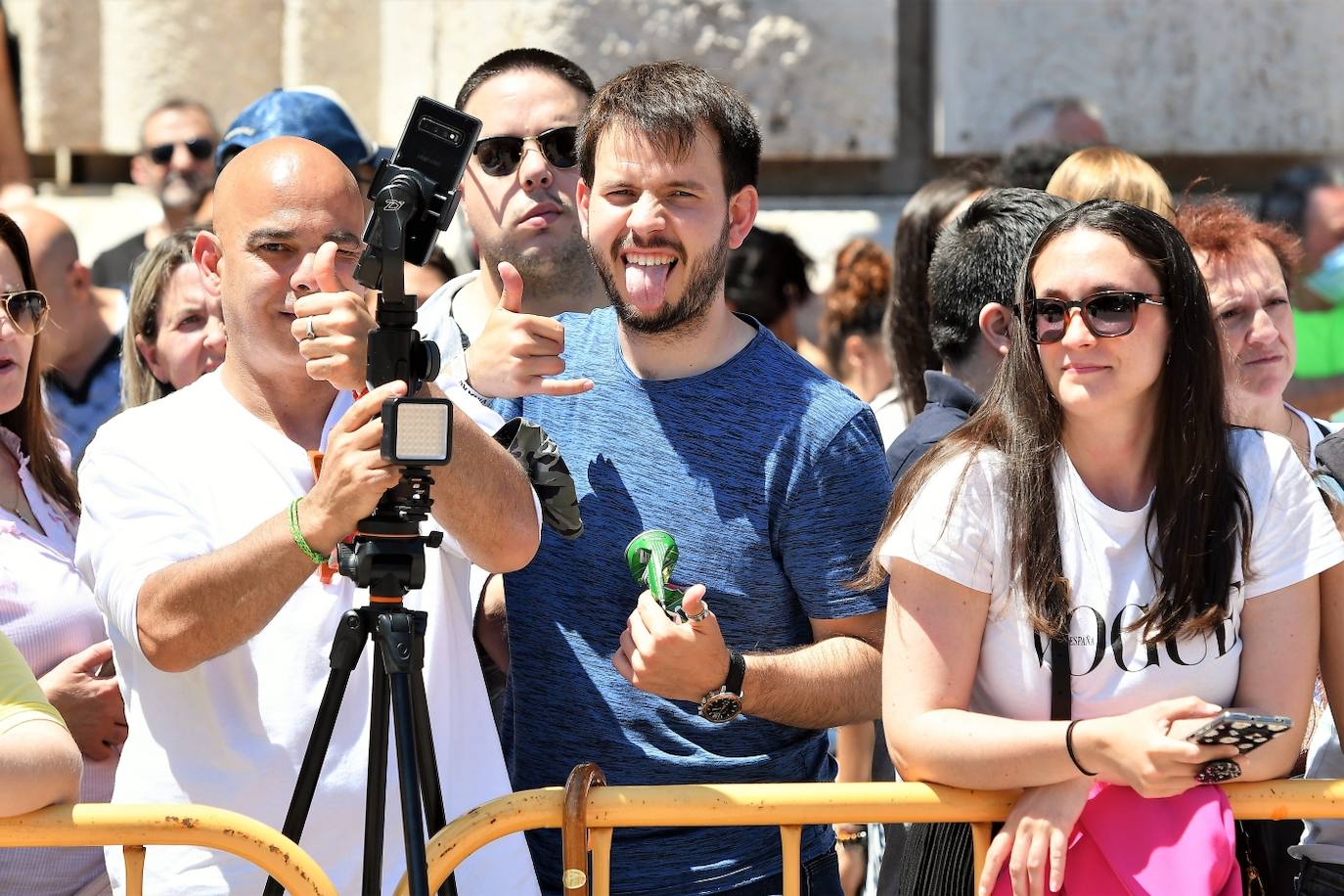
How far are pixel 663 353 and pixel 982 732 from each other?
81 centimetres

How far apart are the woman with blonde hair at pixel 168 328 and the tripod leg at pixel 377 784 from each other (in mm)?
1682

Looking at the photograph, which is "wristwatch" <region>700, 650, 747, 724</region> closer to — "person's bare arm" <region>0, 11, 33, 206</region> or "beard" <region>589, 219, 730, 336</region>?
"beard" <region>589, 219, 730, 336</region>

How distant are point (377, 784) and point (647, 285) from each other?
0.92 meters

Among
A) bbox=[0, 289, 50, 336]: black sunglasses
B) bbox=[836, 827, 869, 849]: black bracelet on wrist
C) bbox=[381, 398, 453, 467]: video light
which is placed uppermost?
bbox=[0, 289, 50, 336]: black sunglasses

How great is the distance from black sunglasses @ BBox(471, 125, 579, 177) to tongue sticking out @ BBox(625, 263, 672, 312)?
92 centimetres

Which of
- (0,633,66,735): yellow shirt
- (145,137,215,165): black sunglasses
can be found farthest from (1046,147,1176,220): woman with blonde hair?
(145,137,215,165): black sunglasses

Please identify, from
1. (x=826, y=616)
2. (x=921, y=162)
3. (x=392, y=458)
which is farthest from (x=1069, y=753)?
(x=921, y=162)

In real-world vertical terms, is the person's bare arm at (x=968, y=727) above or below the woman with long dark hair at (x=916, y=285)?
below

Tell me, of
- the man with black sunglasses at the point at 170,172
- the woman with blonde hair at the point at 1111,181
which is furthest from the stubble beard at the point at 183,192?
the woman with blonde hair at the point at 1111,181

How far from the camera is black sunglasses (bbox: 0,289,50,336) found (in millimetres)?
3178

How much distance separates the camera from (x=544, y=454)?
2637mm

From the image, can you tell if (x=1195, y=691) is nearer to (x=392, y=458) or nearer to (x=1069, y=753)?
(x=1069, y=753)

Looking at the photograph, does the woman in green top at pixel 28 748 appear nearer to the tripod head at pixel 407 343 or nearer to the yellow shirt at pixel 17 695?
the yellow shirt at pixel 17 695

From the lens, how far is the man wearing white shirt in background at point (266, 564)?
7.86 ft
